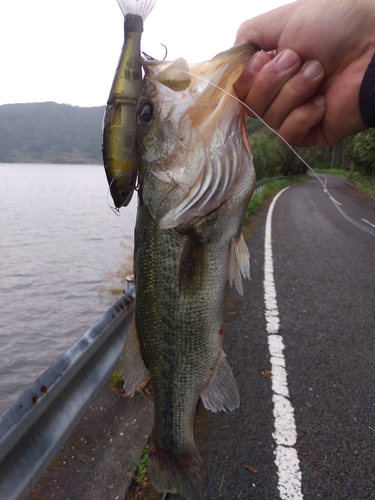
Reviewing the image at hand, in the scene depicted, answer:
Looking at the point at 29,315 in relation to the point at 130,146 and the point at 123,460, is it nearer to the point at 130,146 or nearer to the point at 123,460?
the point at 123,460

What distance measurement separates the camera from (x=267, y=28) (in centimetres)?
182

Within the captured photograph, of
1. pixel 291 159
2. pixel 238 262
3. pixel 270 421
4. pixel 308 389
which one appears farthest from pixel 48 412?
pixel 291 159

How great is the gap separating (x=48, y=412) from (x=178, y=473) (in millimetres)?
727

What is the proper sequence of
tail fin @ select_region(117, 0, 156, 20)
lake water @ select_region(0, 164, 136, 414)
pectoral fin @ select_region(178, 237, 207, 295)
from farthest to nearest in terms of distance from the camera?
lake water @ select_region(0, 164, 136, 414) < pectoral fin @ select_region(178, 237, 207, 295) < tail fin @ select_region(117, 0, 156, 20)

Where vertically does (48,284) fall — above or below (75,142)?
below

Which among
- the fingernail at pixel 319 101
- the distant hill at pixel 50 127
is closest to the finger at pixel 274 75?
the fingernail at pixel 319 101

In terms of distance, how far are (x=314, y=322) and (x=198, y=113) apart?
4.22m

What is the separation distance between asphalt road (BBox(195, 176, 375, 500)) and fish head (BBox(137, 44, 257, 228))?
2057 mm

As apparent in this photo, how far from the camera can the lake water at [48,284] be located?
8031 mm

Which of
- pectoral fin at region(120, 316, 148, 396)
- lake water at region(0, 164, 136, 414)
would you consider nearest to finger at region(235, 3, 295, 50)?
pectoral fin at region(120, 316, 148, 396)

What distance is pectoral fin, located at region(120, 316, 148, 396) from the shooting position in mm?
2027

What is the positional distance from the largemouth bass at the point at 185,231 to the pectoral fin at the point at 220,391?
0.04 metres

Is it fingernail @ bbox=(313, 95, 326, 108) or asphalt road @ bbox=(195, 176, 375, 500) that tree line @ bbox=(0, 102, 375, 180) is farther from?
fingernail @ bbox=(313, 95, 326, 108)

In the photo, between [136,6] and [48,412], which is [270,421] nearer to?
[48,412]
